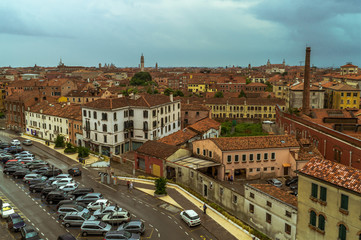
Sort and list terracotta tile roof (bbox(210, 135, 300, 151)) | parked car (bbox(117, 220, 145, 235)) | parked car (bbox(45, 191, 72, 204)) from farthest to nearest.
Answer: terracotta tile roof (bbox(210, 135, 300, 151)), parked car (bbox(45, 191, 72, 204)), parked car (bbox(117, 220, 145, 235))

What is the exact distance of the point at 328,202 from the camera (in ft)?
85.3

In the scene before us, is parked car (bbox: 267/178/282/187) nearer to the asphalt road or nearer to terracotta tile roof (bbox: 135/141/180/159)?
terracotta tile roof (bbox: 135/141/180/159)

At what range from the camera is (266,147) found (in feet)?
158

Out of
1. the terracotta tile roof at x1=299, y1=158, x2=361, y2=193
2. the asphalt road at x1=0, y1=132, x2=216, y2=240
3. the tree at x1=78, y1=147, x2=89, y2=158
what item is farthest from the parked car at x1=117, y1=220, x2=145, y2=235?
the tree at x1=78, y1=147, x2=89, y2=158

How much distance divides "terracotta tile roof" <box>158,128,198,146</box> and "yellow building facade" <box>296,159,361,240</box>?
1220 inches

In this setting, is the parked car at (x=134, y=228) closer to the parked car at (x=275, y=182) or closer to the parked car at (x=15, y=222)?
the parked car at (x=15, y=222)

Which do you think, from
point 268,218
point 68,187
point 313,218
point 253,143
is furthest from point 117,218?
point 253,143

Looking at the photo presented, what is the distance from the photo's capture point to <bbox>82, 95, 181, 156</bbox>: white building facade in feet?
202

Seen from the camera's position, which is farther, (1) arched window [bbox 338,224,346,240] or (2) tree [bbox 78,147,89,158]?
(2) tree [bbox 78,147,89,158]

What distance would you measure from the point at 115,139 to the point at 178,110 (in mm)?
19422

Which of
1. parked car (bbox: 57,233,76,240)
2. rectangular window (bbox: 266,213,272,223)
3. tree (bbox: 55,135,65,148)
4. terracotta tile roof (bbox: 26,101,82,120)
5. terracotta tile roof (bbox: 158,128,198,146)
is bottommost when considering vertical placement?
parked car (bbox: 57,233,76,240)

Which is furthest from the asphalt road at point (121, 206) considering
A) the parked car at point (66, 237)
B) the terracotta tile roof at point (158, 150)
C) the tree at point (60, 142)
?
the tree at point (60, 142)

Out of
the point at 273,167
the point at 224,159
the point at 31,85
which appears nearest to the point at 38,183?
the point at 224,159

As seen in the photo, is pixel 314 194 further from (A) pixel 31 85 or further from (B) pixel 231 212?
(A) pixel 31 85
